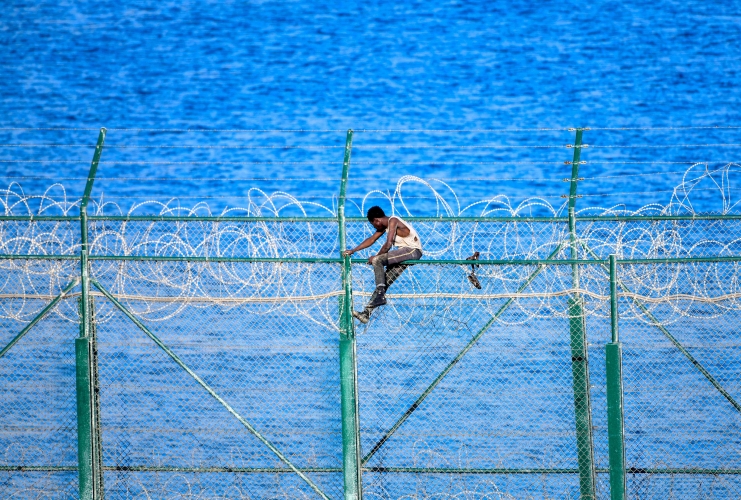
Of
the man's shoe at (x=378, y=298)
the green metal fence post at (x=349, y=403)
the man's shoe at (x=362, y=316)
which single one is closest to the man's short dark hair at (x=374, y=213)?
the green metal fence post at (x=349, y=403)

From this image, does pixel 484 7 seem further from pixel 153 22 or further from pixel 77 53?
pixel 77 53

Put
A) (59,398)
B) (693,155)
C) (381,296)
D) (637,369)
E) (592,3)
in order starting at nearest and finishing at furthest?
(381,296), (637,369), (59,398), (693,155), (592,3)

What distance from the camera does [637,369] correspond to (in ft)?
40.9

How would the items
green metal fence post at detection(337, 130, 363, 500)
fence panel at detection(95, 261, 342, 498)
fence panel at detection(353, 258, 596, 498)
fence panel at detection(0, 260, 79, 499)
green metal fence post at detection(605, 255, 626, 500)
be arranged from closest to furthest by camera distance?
green metal fence post at detection(605, 255, 626, 500) → green metal fence post at detection(337, 130, 363, 500) → fence panel at detection(0, 260, 79, 499) → fence panel at detection(95, 261, 342, 498) → fence panel at detection(353, 258, 596, 498)

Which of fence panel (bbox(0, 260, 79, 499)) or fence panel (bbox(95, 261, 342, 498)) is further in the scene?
fence panel (bbox(95, 261, 342, 498))

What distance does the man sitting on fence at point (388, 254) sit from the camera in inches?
294

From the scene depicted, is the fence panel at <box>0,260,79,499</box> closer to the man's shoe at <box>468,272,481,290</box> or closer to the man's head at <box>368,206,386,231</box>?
→ the man's head at <box>368,206,386,231</box>

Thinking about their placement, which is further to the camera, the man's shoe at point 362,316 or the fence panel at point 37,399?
the fence panel at point 37,399

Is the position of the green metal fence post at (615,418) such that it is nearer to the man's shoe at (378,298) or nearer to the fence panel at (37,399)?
the man's shoe at (378,298)

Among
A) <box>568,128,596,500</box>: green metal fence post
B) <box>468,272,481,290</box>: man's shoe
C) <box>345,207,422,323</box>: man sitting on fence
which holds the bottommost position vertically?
<box>568,128,596,500</box>: green metal fence post

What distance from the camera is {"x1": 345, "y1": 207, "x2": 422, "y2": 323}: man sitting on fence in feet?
24.5

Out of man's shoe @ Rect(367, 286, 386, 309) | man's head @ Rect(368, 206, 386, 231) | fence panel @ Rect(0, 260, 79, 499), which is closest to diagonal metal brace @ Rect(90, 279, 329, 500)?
fence panel @ Rect(0, 260, 79, 499)

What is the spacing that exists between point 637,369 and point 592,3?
53.5 feet

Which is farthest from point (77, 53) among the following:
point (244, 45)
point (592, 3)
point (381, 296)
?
point (381, 296)
